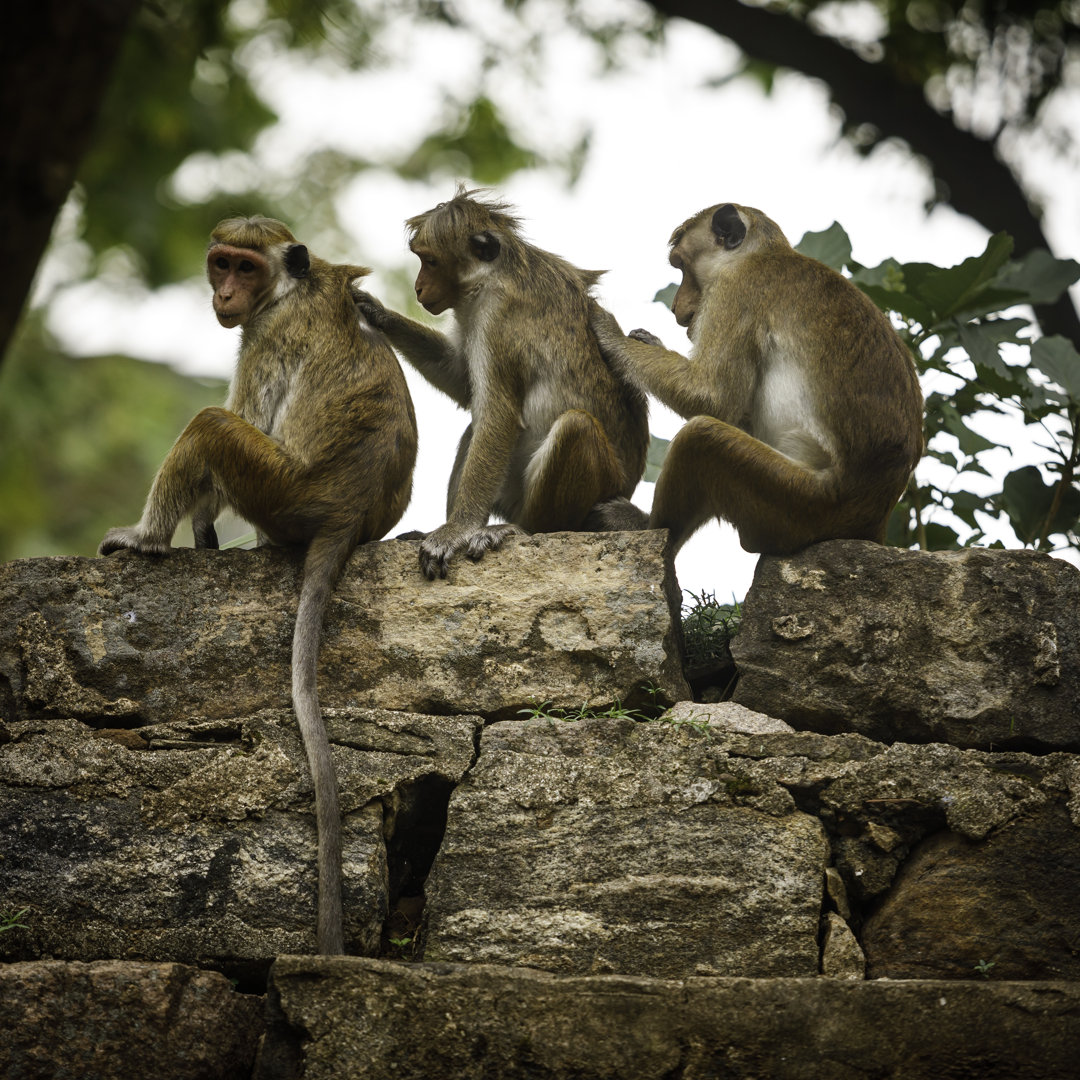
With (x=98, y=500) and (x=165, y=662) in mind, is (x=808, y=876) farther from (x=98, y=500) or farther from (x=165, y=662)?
(x=98, y=500)

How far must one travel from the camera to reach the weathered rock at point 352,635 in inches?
193

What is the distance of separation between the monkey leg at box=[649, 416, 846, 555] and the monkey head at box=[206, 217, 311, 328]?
224 centimetres

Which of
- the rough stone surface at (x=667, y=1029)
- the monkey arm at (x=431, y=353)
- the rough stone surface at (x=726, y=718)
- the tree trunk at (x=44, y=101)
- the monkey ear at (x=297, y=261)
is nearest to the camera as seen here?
the tree trunk at (x=44, y=101)

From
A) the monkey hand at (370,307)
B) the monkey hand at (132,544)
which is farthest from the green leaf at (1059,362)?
the monkey hand at (132,544)

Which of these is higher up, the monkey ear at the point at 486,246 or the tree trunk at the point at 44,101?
the monkey ear at the point at 486,246

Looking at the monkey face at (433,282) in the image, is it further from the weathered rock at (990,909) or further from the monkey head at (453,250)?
the weathered rock at (990,909)

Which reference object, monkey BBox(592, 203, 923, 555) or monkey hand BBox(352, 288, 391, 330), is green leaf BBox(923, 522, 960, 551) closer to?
monkey BBox(592, 203, 923, 555)

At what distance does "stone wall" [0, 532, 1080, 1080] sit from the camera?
3.66 meters

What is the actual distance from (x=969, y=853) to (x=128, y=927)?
3.06 meters

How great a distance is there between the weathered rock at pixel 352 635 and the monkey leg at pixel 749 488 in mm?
330

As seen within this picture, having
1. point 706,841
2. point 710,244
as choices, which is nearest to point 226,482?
point 706,841

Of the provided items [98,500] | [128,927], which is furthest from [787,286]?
[98,500]

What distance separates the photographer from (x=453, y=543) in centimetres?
532

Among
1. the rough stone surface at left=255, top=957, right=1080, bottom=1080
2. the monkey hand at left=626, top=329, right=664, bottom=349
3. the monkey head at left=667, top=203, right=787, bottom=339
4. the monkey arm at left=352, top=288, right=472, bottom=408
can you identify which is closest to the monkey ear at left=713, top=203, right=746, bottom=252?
the monkey head at left=667, top=203, right=787, bottom=339
